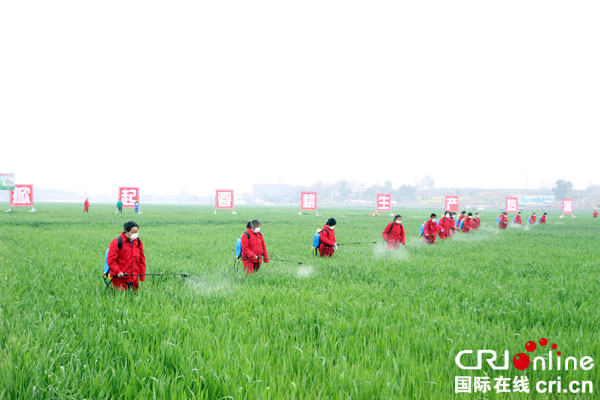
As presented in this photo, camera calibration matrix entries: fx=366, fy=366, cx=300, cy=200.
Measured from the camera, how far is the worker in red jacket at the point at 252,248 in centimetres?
934

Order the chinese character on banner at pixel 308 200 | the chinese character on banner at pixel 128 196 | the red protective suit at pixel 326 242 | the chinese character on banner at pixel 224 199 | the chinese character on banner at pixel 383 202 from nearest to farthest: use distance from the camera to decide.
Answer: the red protective suit at pixel 326 242 → the chinese character on banner at pixel 128 196 → the chinese character on banner at pixel 383 202 → the chinese character on banner at pixel 308 200 → the chinese character on banner at pixel 224 199

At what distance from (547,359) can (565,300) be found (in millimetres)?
3518

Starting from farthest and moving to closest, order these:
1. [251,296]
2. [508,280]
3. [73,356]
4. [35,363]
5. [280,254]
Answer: [280,254] → [508,280] → [251,296] → [73,356] → [35,363]

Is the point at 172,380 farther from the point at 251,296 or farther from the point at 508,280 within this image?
the point at 508,280

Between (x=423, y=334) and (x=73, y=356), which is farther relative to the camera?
(x=423, y=334)

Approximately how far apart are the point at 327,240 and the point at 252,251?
311 centimetres

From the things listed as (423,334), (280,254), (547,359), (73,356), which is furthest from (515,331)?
(280,254)

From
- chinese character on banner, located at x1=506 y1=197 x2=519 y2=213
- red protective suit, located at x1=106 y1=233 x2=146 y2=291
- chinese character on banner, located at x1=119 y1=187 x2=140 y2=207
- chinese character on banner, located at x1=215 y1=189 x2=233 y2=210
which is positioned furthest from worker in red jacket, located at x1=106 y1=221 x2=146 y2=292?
chinese character on banner, located at x1=506 y1=197 x2=519 y2=213

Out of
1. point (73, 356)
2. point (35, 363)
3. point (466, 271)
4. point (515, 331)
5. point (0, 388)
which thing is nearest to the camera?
point (0, 388)

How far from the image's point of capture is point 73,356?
4.02 m

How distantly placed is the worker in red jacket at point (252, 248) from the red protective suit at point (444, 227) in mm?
12094

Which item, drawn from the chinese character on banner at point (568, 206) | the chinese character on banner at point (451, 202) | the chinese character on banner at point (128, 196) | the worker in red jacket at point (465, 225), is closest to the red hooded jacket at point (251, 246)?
the worker in red jacket at point (465, 225)

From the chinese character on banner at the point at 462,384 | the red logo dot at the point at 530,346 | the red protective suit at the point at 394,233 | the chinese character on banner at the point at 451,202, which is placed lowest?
the chinese character on banner at the point at 462,384

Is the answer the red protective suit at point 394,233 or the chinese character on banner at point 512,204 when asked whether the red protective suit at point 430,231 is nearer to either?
the red protective suit at point 394,233
